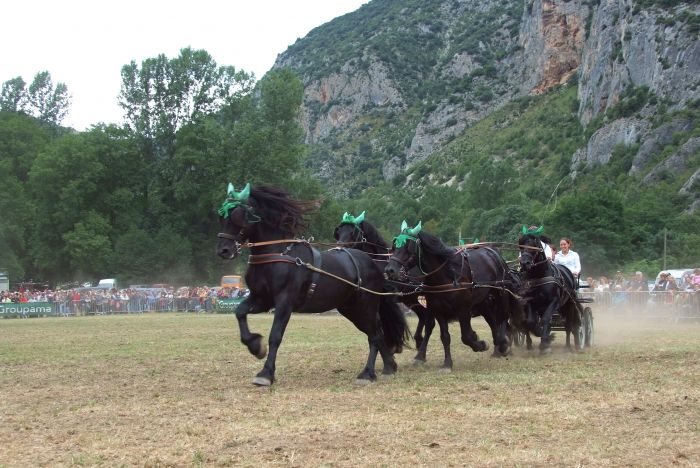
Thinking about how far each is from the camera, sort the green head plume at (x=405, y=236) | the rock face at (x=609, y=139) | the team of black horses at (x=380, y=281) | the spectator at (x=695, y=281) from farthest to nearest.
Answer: the rock face at (x=609, y=139), the spectator at (x=695, y=281), the green head plume at (x=405, y=236), the team of black horses at (x=380, y=281)

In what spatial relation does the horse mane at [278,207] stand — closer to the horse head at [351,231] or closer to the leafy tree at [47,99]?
the horse head at [351,231]

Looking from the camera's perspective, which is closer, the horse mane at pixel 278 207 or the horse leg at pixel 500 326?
the horse mane at pixel 278 207

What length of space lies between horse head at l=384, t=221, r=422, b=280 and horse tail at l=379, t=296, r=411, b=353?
542 mm

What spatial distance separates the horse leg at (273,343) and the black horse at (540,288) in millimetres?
5946

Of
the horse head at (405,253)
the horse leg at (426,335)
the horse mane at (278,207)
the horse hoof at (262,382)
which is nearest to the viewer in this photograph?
the horse hoof at (262,382)

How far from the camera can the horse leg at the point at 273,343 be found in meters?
11.6

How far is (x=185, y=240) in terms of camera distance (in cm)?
6347

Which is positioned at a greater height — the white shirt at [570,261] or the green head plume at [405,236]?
the green head plume at [405,236]

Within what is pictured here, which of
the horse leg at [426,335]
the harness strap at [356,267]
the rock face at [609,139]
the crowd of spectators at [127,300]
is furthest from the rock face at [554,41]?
the harness strap at [356,267]

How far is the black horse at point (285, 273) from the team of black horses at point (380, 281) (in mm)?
15

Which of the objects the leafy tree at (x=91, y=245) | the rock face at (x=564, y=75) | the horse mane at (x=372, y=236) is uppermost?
the rock face at (x=564, y=75)

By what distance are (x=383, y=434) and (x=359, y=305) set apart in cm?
527

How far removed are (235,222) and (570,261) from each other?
371 inches

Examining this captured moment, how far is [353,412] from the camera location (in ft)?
30.1
